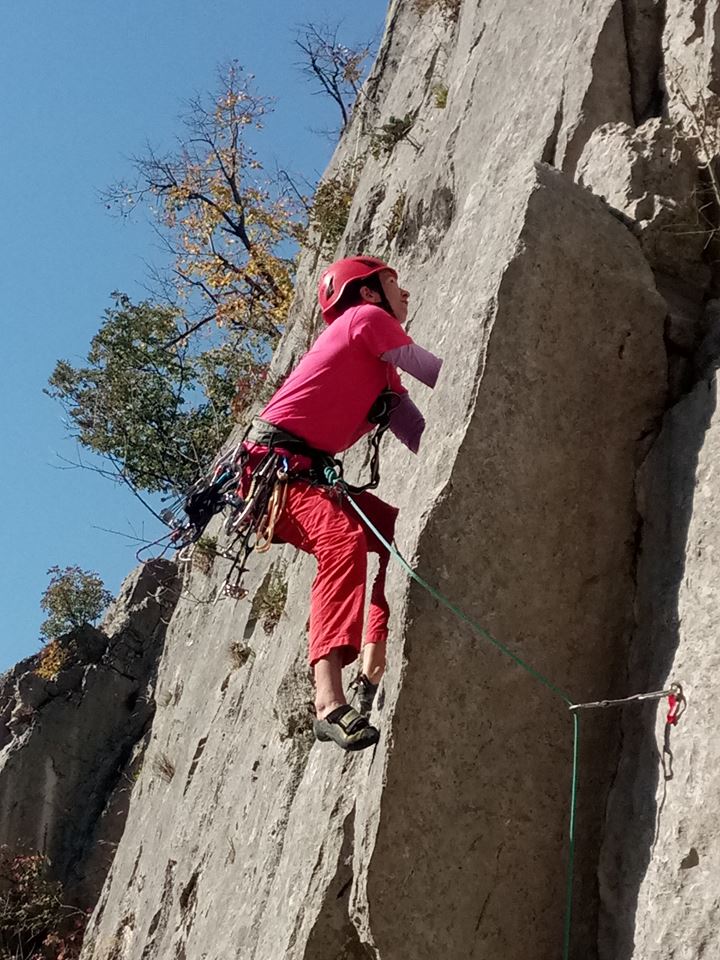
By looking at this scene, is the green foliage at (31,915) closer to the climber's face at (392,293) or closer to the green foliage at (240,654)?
the green foliage at (240,654)

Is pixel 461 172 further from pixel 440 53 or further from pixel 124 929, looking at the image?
pixel 124 929

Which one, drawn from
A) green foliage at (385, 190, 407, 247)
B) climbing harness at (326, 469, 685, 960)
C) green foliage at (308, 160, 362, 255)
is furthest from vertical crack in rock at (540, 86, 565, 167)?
green foliage at (308, 160, 362, 255)

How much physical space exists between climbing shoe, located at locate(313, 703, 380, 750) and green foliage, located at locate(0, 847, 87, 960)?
11.9 metres

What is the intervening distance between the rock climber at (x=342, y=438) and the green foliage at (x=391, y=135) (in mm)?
4844

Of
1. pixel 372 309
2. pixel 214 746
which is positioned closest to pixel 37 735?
pixel 214 746

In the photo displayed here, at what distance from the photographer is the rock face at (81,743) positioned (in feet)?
54.0

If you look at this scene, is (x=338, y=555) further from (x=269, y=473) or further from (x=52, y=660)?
(x=52, y=660)

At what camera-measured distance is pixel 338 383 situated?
5793 mm

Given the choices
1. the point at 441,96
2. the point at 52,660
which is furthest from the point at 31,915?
the point at 441,96

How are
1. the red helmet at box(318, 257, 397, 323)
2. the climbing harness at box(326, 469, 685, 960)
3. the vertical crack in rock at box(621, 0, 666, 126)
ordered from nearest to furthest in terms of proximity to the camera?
the climbing harness at box(326, 469, 685, 960) → the red helmet at box(318, 257, 397, 323) → the vertical crack in rock at box(621, 0, 666, 126)

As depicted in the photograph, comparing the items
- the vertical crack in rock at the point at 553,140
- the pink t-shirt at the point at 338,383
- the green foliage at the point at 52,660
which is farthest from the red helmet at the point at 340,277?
the green foliage at the point at 52,660

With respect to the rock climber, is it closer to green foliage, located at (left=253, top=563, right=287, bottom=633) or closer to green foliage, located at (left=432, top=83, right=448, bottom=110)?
green foliage, located at (left=253, top=563, right=287, bottom=633)

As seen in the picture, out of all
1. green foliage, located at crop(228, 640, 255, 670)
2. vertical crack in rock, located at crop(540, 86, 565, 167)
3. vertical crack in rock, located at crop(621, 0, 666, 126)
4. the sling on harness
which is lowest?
the sling on harness

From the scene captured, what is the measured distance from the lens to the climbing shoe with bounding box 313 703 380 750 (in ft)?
15.6
